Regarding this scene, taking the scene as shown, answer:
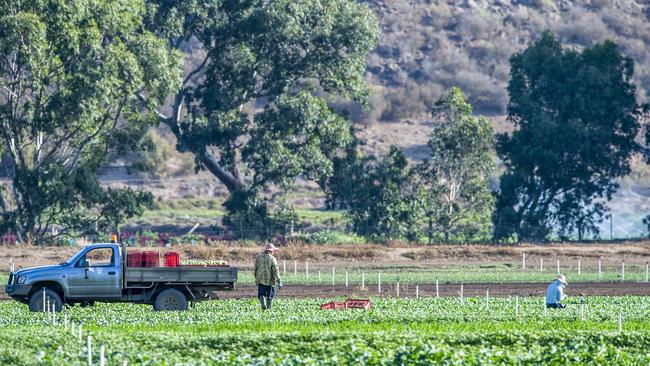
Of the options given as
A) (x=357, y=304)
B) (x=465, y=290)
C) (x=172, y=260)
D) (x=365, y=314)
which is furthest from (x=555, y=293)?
(x=465, y=290)

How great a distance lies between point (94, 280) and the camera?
115 ft

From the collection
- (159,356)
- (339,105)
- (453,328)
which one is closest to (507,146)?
(339,105)

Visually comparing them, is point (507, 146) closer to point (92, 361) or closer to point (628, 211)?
point (628, 211)

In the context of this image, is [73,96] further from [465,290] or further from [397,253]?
[465,290]

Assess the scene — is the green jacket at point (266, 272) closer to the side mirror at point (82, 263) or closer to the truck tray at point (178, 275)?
the truck tray at point (178, 275)

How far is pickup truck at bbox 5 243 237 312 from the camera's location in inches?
1366

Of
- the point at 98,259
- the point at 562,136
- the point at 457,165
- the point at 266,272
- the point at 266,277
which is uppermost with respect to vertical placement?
the point at 562,136

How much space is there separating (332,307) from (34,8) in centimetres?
3383

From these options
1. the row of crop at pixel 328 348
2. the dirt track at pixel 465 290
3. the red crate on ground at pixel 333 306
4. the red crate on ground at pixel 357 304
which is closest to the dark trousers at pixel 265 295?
the red crate on ground at pixel 333 306

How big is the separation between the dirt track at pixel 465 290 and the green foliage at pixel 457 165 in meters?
22.4

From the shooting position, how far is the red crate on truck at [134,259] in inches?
1403

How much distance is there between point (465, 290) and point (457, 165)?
2570 centimetres

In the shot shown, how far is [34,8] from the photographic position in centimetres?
6412

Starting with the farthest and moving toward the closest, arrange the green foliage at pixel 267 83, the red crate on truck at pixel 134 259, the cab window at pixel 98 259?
the green foliage at pixel 267 83 → the red crate on truck at pixel 134 259 → the cab window at pixel 98 259
